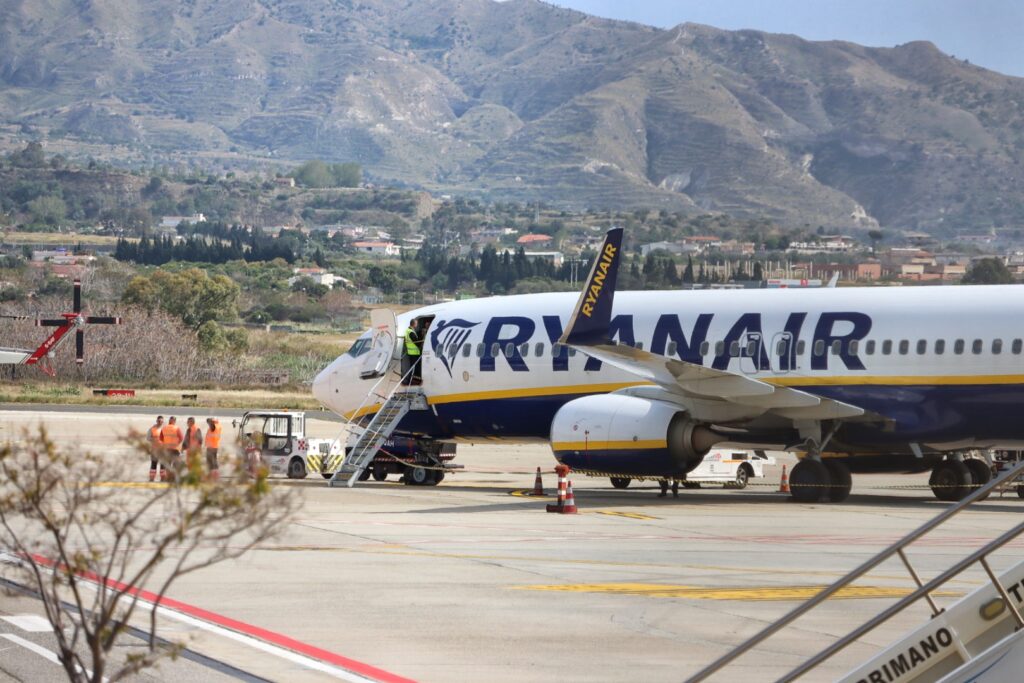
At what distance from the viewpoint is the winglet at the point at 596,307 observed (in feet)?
90.4

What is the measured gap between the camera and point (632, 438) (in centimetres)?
2875

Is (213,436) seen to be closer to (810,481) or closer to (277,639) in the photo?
(810,481)

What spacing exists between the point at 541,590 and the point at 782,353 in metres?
12.8

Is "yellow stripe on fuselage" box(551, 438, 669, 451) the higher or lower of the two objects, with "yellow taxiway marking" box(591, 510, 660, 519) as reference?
higher

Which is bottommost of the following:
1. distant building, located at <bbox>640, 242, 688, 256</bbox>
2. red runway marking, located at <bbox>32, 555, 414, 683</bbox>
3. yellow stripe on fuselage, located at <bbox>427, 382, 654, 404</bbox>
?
red runway marking, located at <bbox>32, 555, 414, 683</bbox>

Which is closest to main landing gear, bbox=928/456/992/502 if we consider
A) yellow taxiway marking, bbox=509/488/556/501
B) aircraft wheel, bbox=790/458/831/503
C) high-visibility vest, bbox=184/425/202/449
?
aircraft wheel, bbox=790/458/831/503

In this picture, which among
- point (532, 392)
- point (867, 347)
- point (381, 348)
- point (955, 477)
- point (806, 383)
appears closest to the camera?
point (867, 347)

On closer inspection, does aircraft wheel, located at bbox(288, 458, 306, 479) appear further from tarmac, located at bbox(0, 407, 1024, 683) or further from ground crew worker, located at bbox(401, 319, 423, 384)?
tarmac, located at bbox(0, 407, 1024, 683)

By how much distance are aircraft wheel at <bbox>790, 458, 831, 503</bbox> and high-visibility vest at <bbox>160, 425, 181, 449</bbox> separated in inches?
518

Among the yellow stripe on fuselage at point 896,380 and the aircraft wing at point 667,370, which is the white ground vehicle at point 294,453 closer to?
the aircraft wing at point 667,370

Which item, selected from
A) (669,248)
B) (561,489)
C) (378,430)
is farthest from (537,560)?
(669,248)

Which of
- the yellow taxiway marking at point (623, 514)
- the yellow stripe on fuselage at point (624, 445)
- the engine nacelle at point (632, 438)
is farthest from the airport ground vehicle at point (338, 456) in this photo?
the yellow taxiway marking at point (623, 514)

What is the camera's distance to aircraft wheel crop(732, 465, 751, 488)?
119ft

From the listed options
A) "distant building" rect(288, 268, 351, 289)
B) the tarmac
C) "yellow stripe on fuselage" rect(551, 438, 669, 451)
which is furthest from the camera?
"distant building" rect(288, 268, 351, 289)
